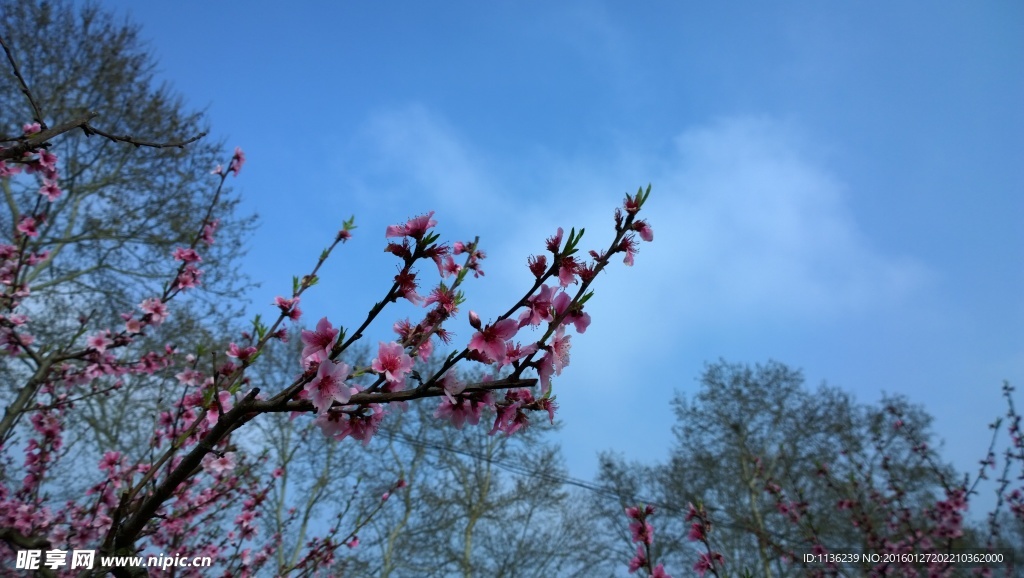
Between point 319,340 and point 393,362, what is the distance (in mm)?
233

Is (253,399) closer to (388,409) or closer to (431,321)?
(388,409)

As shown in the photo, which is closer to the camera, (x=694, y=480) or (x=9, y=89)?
(x=9, y=89)

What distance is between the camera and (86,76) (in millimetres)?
9461

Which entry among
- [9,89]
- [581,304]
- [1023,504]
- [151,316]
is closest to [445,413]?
[581,304]

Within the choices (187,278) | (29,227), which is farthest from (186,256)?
(29,227)

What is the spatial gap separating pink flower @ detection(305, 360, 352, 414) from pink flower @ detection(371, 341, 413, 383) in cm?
11

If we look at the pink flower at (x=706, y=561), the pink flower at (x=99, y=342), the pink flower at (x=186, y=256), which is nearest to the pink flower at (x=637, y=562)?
the pink flower at (x=706, y=561)

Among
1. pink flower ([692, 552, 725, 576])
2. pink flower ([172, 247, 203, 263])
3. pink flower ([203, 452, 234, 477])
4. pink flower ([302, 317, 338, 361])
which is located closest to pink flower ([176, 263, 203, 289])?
pink flower ([172, 247, 203, 263])

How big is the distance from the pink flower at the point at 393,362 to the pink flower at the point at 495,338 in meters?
0.19

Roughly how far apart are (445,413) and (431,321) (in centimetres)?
33

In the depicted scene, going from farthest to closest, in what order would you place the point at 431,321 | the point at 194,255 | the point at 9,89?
the point at 9,89 → the point at 194,255 → the point at 431,321

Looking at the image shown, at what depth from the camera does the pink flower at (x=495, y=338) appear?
157cm

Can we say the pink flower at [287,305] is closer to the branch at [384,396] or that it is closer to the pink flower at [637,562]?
the branch at [384,396]

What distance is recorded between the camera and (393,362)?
1.54m
